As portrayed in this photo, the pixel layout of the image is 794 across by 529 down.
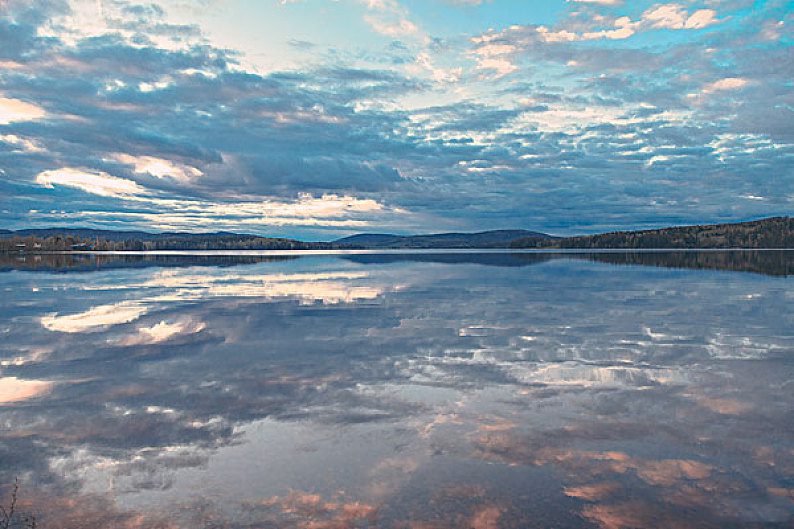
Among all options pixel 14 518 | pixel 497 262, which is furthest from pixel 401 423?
pixel 497 262

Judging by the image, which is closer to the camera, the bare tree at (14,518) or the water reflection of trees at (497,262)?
the bare tree at (14,518)

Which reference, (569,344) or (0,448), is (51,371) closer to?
(0,448)

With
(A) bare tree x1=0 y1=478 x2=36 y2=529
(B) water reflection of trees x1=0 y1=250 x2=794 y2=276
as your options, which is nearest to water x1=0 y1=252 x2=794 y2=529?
(A) bare tree x1=0 y1=478 x2=36 y2=529

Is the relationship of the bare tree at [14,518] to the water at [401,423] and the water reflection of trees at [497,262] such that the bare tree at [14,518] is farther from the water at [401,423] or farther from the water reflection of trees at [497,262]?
the water reflection of trees at [497,262]

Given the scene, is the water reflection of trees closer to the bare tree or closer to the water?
the water

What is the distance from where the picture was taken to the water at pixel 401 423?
6949 millimetres

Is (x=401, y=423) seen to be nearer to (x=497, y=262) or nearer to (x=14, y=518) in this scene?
(x=14, y=518)

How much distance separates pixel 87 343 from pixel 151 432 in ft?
34.5

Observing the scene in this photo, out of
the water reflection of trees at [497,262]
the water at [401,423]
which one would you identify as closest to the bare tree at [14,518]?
the water at [401,423]

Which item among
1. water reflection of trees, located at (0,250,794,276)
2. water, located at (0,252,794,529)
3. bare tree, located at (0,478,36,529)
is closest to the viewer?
bare tree, located at (0,478,36,529)

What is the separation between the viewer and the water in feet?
22.8

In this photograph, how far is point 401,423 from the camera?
33.3 feet

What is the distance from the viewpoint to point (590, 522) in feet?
21.3

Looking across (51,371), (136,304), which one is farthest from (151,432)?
(136,304)
